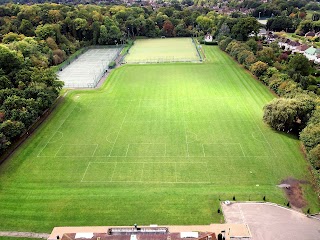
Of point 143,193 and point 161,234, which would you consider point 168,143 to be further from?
point 161,234

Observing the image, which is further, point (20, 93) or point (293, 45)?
point (293, 45)

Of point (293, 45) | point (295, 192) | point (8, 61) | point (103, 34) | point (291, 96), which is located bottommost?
point (293, 45)

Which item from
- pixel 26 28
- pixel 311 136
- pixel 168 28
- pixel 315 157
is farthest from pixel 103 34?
pixel 315 157

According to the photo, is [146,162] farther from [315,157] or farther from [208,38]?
[208,38]

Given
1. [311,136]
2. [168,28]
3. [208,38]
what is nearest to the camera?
[311,136]

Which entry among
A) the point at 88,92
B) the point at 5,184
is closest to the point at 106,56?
the point at 88,92

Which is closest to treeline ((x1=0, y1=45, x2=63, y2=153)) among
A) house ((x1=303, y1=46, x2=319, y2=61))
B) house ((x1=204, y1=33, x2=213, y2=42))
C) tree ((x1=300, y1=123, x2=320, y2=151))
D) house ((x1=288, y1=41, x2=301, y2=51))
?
tree ((x1=300, y1=123, x2=320, y2=151))
